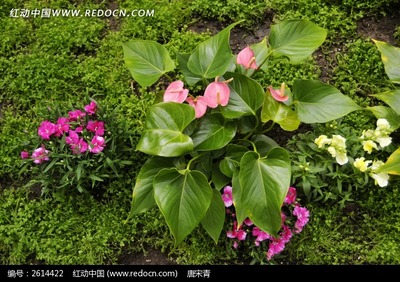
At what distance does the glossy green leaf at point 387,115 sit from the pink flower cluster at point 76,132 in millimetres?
1442

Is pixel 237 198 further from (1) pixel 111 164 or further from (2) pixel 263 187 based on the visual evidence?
(1) pixel 111 164

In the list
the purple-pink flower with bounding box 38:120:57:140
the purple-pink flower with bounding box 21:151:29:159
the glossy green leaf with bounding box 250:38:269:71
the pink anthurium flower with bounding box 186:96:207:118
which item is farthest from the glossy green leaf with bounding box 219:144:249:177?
the purple-pink flower with bounding box 21:151:29:159

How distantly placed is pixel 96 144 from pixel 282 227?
3.46 feet

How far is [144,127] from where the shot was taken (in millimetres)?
2314

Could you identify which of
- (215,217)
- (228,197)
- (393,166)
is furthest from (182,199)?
(393,166)

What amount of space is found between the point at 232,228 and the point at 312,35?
1.06 m

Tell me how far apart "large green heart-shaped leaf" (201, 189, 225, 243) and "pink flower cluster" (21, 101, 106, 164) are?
0.65 metres

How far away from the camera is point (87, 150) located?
2.50 meters

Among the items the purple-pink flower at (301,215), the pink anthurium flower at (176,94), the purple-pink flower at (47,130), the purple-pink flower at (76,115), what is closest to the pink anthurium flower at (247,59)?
the pink anthurium flower at (176,94)

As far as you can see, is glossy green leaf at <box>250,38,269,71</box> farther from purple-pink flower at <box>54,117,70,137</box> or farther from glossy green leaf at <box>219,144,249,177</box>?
purple-pink flower at <box>54,117,70,137</box>

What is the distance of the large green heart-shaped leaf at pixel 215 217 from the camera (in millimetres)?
2334

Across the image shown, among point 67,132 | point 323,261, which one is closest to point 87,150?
point 67,132

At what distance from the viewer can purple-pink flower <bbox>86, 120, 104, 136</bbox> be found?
254cm

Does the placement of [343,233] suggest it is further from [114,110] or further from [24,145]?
[24,145]
